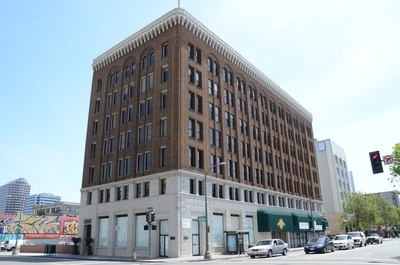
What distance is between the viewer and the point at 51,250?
42281mm

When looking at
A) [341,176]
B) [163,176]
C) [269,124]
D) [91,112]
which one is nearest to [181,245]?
[163,176]

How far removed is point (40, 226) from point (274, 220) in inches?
2611

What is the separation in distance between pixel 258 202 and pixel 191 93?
19.5 meters

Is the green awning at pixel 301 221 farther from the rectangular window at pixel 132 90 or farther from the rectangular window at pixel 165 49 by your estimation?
the rectangular window at pixel 165 49

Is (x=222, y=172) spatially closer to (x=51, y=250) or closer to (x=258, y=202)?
(x=258, y=202)

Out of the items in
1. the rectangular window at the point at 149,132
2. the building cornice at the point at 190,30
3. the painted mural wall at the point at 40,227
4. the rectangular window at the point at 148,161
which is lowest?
the painted mural wall at the point at 40,227

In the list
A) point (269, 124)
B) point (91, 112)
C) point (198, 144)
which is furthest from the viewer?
point (269, 124)

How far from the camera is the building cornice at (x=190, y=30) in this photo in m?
41.5

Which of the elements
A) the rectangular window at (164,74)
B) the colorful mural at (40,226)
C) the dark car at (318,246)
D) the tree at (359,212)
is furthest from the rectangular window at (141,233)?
the tree at (359,212)

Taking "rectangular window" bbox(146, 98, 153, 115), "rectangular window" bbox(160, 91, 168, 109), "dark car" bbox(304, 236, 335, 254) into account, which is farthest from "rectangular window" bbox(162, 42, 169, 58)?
"dark car" bbox(304, 236, 335, 254)

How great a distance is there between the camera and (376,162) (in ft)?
67.3

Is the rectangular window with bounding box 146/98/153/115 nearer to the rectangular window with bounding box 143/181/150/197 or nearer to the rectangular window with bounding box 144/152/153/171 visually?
the rectangular window with bounding box 144/152/153/171

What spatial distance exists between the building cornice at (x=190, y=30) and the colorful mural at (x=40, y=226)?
167ft

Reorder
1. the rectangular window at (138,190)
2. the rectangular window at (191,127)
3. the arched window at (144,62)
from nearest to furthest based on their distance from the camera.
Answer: the rectangular window at (138,190) < the rectangular window at (191,127) < the arched window at (144,62)
